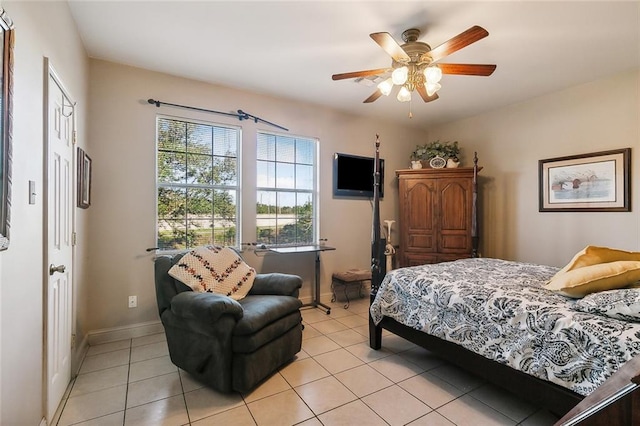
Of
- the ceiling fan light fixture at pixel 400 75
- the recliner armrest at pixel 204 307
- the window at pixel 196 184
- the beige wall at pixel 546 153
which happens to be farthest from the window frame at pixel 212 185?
the beige wall at pixel 546 153

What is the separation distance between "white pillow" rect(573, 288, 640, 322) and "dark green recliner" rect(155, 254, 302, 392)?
1894mm

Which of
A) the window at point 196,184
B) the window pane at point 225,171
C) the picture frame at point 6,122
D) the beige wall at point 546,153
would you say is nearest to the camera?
the picture frame at point 6,122

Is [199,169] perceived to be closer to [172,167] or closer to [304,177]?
[172,167]

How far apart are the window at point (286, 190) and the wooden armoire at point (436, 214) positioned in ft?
4.58

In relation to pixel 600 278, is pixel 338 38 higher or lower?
higher

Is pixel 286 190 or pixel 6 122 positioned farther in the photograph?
pixel 286 190

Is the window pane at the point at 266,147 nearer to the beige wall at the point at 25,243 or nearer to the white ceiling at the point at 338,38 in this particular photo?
the white ceiling at the point at 338,38

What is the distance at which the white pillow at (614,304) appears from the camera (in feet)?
4.66

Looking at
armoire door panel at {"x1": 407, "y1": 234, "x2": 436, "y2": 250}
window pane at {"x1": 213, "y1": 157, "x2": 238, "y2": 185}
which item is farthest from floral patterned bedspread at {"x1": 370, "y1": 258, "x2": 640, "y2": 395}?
window pane at {"x1": 213, "y1": 157, "x2": 238, "y2": 185}

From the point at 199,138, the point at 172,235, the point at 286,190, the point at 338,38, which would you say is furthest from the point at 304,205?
the point at 338,38

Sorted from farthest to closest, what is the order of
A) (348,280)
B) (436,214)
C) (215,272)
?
(436,214) → (348,280) → (215,272)

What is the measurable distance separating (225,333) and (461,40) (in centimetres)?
245

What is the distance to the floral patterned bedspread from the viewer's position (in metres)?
1.42

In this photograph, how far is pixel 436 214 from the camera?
4.29 meters
